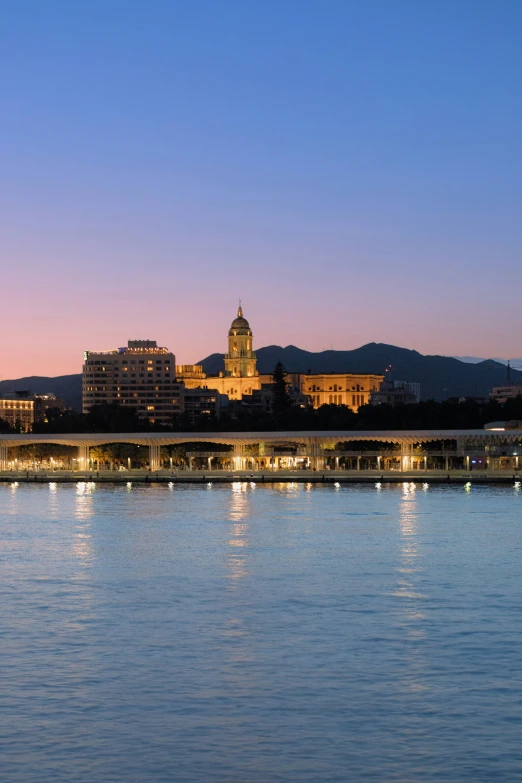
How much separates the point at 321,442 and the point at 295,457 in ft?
23.9

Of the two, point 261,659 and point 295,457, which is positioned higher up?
point 295,457

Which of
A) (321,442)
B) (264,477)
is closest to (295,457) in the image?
(321,442)

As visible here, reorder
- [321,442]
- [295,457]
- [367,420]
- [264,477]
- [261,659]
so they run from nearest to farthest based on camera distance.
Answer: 1. [261,659]
2. [264,477]
3. [321,442]
4. [295,457]
5. [367,420]

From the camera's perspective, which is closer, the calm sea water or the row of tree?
the calm sea water

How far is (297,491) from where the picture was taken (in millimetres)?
112000

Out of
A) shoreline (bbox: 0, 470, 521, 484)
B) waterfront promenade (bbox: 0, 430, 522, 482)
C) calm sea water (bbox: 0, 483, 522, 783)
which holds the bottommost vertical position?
calm sea water (bbox: 0, 483, 522, 783)

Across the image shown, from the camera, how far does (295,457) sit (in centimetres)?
14650

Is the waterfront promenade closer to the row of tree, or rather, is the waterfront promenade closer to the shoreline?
the shoreline

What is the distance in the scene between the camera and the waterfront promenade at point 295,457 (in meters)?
133

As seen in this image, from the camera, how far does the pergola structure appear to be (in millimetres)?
134875

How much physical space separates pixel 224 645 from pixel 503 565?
21.6m

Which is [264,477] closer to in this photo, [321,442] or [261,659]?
[321,442]

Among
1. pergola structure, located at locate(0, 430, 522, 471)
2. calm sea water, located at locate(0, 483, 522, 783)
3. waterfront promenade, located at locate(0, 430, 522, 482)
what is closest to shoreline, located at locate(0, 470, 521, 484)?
waterfront promenade, located at locate(0, 430, 522, 482)

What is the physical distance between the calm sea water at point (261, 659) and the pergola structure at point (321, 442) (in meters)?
72.4
